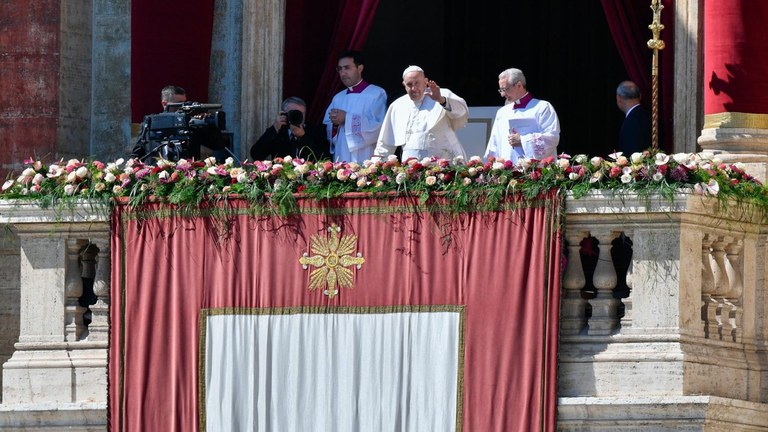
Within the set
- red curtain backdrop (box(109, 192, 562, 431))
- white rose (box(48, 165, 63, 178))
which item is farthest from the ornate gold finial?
white rose (box(48, 165, 63, 178))

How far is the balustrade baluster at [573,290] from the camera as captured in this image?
14000 millimetres

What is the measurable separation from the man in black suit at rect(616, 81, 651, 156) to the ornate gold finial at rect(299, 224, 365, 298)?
2.49m

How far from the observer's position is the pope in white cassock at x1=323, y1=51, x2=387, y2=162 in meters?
16.4

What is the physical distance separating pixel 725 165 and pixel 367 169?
2394 mm

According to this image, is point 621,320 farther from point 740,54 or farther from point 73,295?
point 73,295

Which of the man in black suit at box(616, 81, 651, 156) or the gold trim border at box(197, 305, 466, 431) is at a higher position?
the man in black suit at box(616, 81, 651, 156)

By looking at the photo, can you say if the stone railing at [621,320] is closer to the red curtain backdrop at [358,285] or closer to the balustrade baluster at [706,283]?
the balustrade baluster at [706,283]

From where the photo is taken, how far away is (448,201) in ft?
46.5

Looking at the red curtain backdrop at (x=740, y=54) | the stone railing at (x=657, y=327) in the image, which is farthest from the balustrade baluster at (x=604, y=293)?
the red curtain backdrop at (x=740, y=54)

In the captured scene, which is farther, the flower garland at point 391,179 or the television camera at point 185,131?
the television camera at point 185,131

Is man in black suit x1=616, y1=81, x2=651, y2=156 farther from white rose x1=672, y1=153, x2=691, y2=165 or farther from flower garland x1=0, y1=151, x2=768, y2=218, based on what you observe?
white rose x1=672, y1=153, x2=691, y2=165

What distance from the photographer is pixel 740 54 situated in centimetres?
1538

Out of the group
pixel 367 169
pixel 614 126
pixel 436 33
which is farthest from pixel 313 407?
pixel 436 33

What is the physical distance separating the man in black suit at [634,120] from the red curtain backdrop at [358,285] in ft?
6.43
